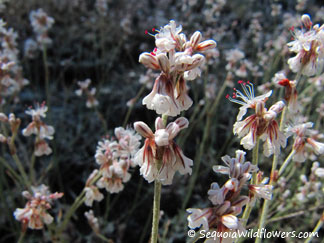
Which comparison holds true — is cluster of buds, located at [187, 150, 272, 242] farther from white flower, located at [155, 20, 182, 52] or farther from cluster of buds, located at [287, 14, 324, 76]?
cluster of buds, located at [287, 14, 324, 76]

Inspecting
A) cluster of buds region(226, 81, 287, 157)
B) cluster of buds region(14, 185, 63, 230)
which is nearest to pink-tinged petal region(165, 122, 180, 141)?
cluster of buds region(226, 81, 287, 157)

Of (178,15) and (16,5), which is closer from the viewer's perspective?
(16,5)

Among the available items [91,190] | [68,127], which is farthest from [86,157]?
[91,190]

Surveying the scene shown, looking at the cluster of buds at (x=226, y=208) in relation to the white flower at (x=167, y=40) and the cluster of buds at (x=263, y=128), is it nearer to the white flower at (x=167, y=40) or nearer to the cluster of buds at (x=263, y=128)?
the cluster of buds at (x=263, y=128)

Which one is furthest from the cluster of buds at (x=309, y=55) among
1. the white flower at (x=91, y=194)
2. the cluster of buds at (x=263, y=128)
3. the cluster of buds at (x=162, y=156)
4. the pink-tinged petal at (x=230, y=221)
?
the white flower at (x=91, y=194)

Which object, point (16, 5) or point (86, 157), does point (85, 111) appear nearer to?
point (86, 157)

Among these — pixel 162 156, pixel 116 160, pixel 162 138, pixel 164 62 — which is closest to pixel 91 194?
pixel 116 160
